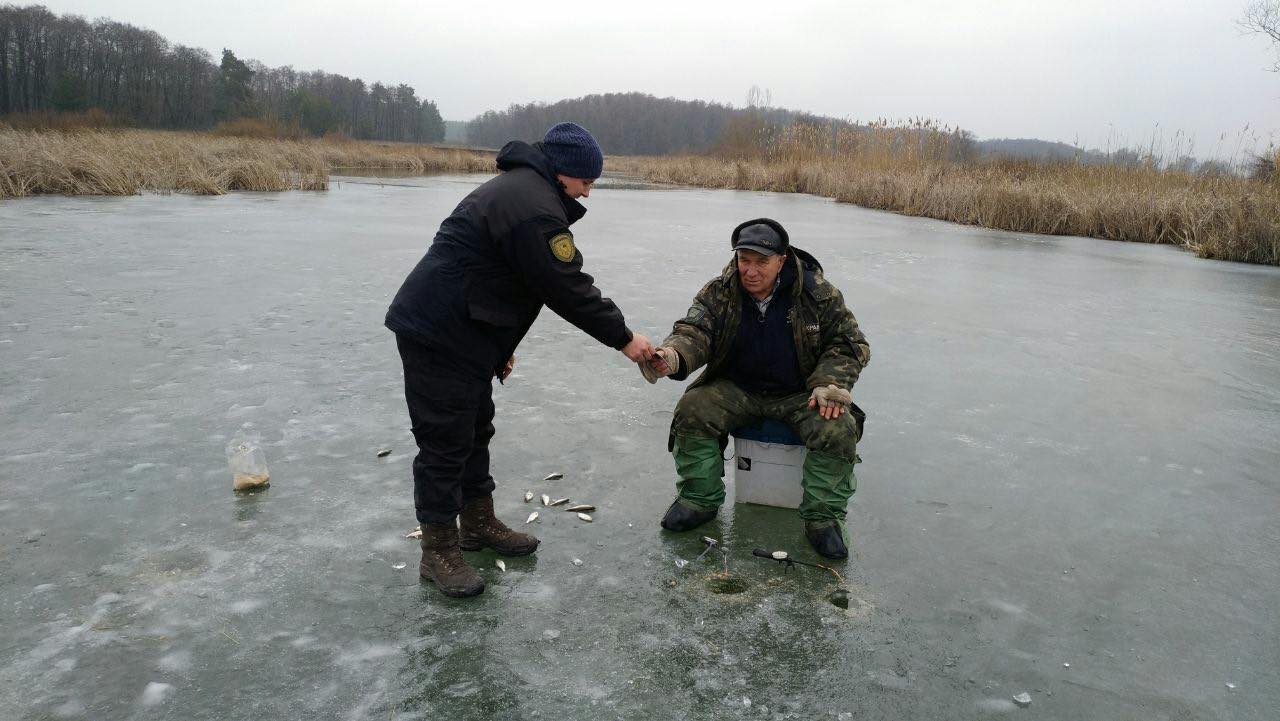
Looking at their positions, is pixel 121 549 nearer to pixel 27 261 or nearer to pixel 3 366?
pixel 3 366

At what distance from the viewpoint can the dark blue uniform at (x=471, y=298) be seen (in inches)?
105

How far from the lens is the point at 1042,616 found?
264 centimetres

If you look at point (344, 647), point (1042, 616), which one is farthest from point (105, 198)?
point (1042, 616)

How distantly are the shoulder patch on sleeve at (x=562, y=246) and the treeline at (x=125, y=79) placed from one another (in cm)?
6625

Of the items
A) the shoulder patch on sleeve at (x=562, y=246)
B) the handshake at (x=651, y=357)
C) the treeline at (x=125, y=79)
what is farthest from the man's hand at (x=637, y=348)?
the treeline at (x=125, y=79)

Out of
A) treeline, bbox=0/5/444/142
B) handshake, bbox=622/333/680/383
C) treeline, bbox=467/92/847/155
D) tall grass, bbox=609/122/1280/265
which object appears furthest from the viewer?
treeline, bbox=467/92/847/155

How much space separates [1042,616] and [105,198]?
55.4ft

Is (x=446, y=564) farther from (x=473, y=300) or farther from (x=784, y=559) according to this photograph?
(x=784, y=559)

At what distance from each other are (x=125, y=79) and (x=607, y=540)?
9247 centimetres

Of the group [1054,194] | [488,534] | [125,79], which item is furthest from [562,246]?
[125,79]

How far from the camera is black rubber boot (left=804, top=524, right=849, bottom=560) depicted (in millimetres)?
3016

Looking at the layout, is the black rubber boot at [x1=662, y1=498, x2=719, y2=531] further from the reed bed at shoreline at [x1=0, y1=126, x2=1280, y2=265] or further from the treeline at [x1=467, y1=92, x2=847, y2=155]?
the treeline at [x1=467, y1=92, x2=847, y2=155]

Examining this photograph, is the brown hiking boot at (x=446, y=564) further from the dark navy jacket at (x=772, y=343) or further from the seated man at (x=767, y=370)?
the dark navy jacket at (x=772, y=343)

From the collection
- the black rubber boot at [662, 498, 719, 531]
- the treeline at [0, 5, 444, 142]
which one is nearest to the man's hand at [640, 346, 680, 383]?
the black rubber boot at [662, 498, 719, 531]
